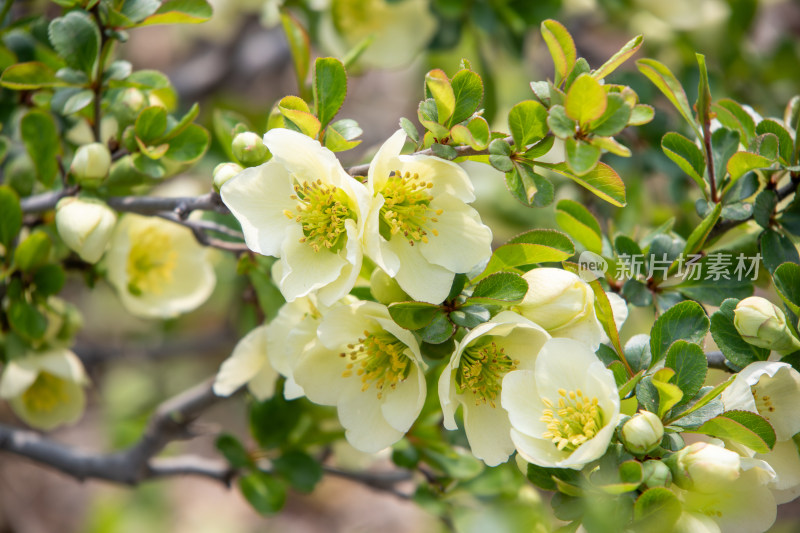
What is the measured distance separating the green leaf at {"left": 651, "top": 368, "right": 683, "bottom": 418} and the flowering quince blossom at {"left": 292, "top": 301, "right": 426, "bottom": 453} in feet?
Result: 0.84

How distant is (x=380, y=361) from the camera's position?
2.78ft

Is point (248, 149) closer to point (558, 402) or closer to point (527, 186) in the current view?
point (527, 186)

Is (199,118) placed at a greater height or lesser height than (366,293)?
lesser

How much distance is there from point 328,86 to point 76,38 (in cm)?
40

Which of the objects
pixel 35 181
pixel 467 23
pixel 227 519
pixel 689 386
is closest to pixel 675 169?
pixel 467 23

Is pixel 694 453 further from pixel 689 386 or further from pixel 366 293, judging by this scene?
pixel 366 293

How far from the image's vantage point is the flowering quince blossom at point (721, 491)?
2.30 feet

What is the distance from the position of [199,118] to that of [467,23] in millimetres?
948

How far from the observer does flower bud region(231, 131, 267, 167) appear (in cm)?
84

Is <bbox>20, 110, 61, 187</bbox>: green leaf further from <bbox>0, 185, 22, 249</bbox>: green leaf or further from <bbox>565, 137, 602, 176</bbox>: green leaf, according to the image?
<bbox>565, 137, 602, 176</bbox>: green leaf

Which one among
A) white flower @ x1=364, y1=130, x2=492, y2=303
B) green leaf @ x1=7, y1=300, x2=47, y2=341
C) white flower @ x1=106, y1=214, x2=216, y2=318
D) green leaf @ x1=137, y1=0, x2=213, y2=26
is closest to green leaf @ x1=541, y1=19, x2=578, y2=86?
white flower @ x1=364, y1=130, x2=492, y2=303

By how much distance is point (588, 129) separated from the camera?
0.75 metres

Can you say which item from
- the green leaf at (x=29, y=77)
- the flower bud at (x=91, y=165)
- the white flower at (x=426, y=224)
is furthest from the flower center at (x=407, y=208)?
the green leaf at (x=29, y=77)

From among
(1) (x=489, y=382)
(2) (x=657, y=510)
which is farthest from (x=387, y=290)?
(2) (x=657, y=510)
